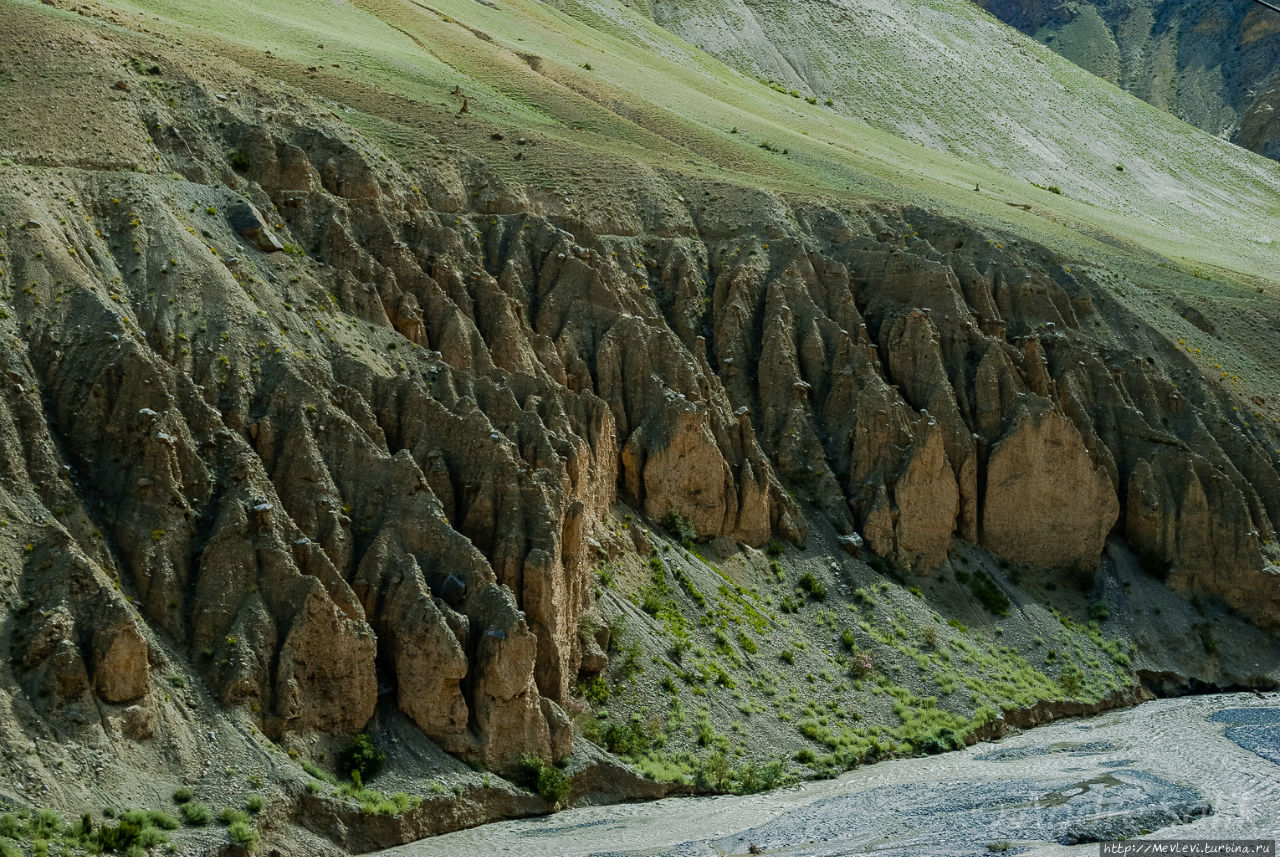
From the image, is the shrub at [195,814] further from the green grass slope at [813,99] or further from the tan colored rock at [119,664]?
the green grass slope at [813,99]

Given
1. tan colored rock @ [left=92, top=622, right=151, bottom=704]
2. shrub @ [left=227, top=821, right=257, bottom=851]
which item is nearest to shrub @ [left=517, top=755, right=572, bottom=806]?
shrub @ [left=227, top=821, right=257, bottom=851]

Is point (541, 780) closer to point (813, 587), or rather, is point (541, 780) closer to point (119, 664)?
point (119, 664)

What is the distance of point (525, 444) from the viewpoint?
54.4m

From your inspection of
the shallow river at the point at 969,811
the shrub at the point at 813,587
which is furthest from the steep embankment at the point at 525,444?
the shallow river at the point at 969,811

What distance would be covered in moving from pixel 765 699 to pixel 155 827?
24.5 meters

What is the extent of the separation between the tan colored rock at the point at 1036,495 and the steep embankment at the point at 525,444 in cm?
23

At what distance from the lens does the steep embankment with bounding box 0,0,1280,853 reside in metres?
44.1

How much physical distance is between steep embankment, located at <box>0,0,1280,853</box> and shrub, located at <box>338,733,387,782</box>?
2.43 ft

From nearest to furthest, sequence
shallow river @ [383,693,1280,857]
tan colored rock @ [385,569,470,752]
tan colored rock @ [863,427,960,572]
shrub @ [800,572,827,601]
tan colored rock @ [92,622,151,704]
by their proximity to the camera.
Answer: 1. tan colored rock @ [92,622,151,704]
2. shallow river @ [383,693,1280,857]
3. tan colored rock @ [385,569,470,752]
4. shrub @ [800,572,827,601]
5. tan colored rock @ [863,427,960,572]

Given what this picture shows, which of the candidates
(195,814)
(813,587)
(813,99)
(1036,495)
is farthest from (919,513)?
(813,99)

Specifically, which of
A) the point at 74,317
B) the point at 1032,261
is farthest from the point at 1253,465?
the point at 74,317

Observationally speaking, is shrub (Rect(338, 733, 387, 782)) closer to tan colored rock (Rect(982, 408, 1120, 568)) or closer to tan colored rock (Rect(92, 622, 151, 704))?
tan colored rock (Rect(92, 622, 151, 704))

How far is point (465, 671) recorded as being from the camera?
46.3 m

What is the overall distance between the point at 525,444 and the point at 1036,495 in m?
29.4
